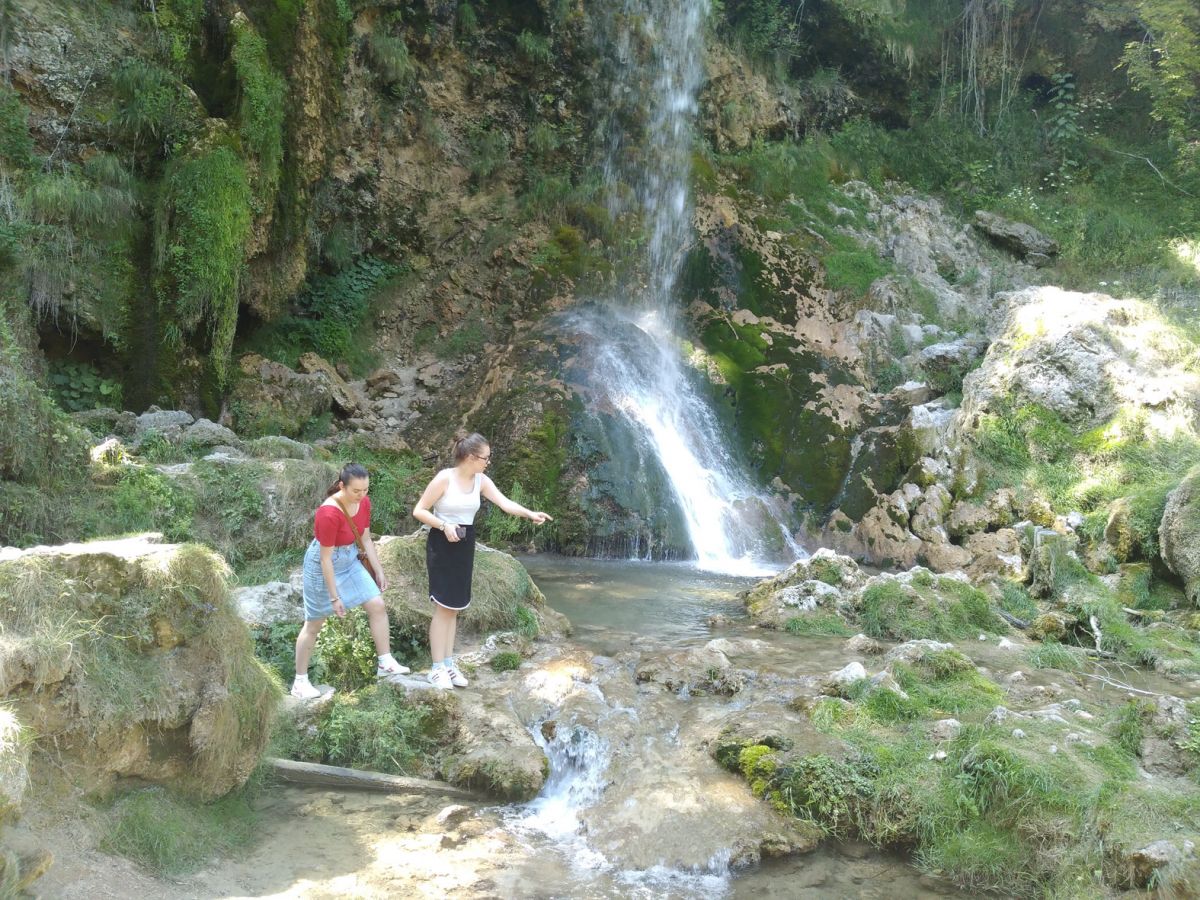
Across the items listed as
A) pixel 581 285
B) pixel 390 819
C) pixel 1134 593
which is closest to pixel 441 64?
pixel 581 285

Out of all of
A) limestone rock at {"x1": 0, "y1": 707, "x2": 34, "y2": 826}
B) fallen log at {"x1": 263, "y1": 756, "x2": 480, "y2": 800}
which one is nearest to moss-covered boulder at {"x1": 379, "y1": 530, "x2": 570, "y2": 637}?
fallen log at {"x1": 263, "y1": 756, "x2": 480, "y2": 800}

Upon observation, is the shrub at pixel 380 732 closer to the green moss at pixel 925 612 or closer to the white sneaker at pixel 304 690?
the white sneaker at pixel 304 690

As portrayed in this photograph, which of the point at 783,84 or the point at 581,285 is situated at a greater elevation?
the point at 783,84

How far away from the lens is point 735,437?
13375mm

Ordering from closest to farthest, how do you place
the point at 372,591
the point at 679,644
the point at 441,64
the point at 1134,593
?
the point at 372,591 → the point at 679,644 → the point at 1134,593 → the point at 441,64

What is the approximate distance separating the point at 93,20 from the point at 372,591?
972 cm

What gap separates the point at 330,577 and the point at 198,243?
750 cm

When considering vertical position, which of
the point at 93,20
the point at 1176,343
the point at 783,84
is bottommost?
the point at 1176,343

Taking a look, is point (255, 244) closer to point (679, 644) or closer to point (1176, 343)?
point (679, 644)

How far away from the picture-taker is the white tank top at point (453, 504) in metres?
5.12

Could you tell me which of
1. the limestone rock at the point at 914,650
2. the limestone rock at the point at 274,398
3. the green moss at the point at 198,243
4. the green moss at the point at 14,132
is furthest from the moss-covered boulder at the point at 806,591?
the green moss at the point at 14,132

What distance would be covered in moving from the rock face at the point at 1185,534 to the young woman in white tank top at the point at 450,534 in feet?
20.3

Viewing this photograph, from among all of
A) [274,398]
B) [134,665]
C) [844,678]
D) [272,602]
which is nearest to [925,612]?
[844,678]

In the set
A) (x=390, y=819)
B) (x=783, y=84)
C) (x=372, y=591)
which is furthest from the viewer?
(x=783, y=84)
